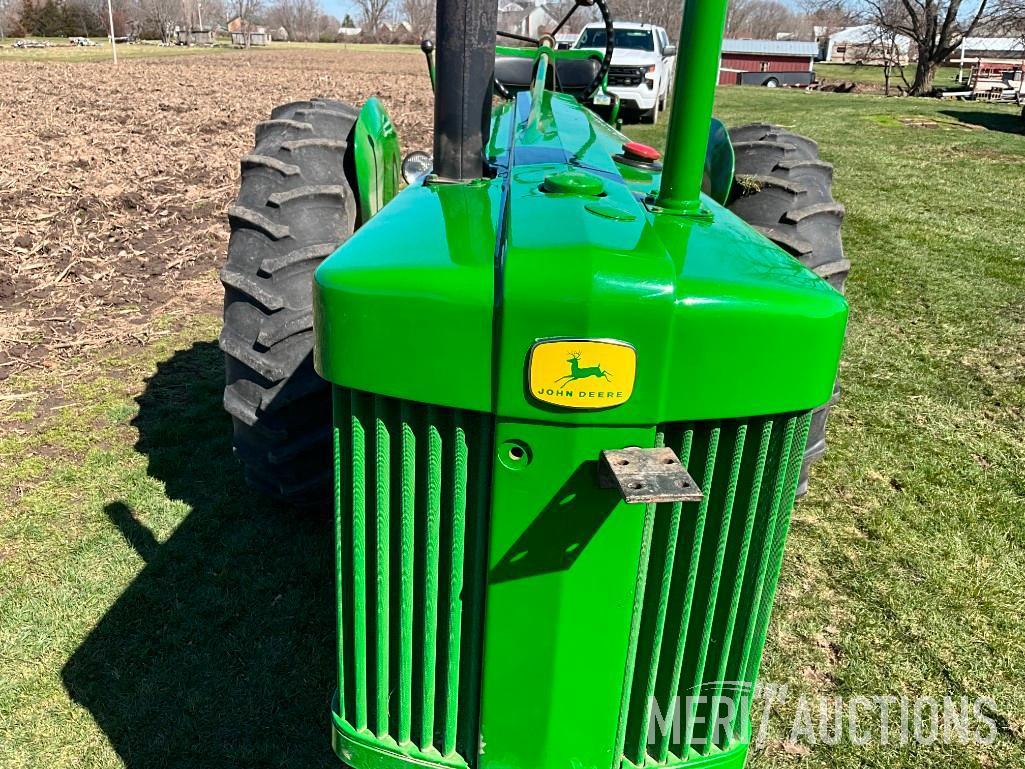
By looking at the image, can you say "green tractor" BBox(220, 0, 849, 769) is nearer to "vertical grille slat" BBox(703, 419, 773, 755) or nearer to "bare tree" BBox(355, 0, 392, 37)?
"vertical grille slat" BBox(703, 419, 773, 755)

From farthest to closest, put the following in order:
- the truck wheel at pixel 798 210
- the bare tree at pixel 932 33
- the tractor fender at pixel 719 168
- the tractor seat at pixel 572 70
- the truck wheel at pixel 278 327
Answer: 1. the bare tree at pixel 932 33
2. the tractor seat at pixel 572 70
3. the truck wheel at pixel 798 210
4. the truck wheel at pixel 278 327
5. the tractor fender at pixel 719 168

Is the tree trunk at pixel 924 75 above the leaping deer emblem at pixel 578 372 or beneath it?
beneath

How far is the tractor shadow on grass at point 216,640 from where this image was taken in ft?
8.11

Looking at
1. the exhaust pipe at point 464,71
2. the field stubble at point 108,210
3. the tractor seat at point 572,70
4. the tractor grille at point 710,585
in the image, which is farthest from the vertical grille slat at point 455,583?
the field stubble at point 108,210

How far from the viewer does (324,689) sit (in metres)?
2.64

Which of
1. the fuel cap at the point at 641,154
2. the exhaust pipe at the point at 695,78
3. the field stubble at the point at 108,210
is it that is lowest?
the field stubble at the point at 108,210

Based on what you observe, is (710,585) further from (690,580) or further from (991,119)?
(991,119)

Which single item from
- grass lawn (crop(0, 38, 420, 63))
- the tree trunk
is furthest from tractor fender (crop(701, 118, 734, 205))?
the tree trunk

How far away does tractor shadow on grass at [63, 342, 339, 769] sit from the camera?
2.47 m

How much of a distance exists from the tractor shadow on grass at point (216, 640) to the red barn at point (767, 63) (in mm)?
41353

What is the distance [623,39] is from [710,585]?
17344 mm

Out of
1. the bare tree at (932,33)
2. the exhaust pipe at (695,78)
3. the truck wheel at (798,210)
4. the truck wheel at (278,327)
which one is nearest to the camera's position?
the exhaust pipe at (695,78)

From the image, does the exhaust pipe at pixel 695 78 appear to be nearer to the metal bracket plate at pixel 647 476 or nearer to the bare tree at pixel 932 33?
the metal bracket plate at pixel 647 476

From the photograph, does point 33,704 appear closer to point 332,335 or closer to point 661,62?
point 332,335
